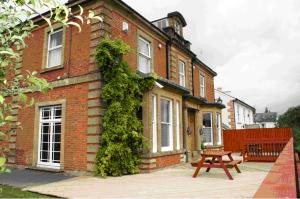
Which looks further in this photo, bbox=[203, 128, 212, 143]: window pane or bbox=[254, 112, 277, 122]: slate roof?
bbox=[254, 112, 277, 122]: slate roof

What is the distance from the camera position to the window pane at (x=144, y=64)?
13.0m

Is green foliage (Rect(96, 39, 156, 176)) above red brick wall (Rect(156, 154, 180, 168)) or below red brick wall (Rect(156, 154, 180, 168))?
above

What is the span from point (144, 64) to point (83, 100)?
3.97 meters

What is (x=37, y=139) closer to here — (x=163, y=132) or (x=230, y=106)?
(x=163, y=132)

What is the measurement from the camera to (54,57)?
12102 mm

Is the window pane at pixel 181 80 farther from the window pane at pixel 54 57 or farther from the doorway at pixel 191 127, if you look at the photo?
the window pane at pixel 54 57

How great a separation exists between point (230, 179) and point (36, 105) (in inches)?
328

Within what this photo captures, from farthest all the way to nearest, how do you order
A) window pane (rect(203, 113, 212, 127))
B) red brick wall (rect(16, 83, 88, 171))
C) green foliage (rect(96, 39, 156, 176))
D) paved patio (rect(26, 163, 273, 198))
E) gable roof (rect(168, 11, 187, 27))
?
window pane (rect(203, 113, 212, 127))
gable roof (rect(168, 11, 187, 27))
red brick wall (rect(16, 83, 88, 171))
green foliage (rect(96, 39, 156, 176))
paved patio (rect(26, 163, 273, 198))

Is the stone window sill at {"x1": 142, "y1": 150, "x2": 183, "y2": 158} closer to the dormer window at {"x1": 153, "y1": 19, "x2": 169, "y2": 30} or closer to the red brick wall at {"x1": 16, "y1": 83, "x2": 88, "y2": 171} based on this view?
the red brick wall at {"x1": 16, "y1": 83, "x2": 88, "y2": 171}

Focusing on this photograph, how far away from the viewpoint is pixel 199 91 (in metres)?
19.8

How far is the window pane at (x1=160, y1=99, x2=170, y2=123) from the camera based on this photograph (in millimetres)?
12094

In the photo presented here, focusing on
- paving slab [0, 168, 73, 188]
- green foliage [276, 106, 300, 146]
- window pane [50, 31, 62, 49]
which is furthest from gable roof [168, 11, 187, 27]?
green foliage [276, 106, 300, 146]

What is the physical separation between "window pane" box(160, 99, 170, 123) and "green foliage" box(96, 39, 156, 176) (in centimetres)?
175

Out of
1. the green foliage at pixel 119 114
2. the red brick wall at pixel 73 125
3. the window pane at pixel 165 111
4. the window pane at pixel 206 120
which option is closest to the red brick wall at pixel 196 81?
the window pane at pixel 206 120
